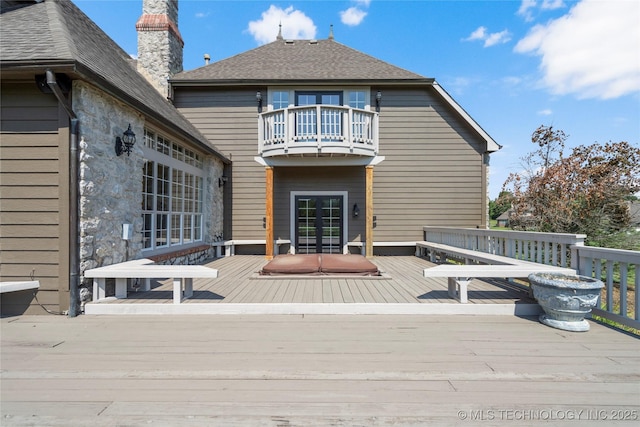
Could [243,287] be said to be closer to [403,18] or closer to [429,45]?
[403,18]

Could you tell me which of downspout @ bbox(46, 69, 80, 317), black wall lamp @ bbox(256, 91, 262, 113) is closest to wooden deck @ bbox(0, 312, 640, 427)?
downspout @ bbox(46, 69, 80, 317)

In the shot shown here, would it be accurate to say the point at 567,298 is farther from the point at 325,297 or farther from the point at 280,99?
the point at 280,99

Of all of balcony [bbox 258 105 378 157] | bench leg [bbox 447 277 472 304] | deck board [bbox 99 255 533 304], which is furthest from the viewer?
balcony [bbox 258 105 378 157]

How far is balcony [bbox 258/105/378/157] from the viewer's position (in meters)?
7.40

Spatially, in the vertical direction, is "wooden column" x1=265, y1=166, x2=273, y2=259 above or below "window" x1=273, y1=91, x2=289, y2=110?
below

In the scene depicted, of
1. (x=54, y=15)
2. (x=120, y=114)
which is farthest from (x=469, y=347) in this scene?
(x=54, y=15)

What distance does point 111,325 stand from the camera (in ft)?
11.3

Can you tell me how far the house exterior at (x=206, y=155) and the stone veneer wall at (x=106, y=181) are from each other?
0.02 m

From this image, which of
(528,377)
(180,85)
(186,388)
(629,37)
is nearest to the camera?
(186,388)

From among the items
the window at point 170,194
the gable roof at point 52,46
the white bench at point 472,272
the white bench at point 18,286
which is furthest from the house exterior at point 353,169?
the white bench at point 18,286

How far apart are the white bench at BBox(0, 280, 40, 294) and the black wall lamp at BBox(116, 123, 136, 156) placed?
6.55 feet

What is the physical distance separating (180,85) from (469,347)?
380 inches

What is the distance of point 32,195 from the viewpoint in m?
3.65

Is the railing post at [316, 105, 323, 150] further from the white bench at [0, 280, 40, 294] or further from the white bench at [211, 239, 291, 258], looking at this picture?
the white bench at [0, 280, 40, 294]
